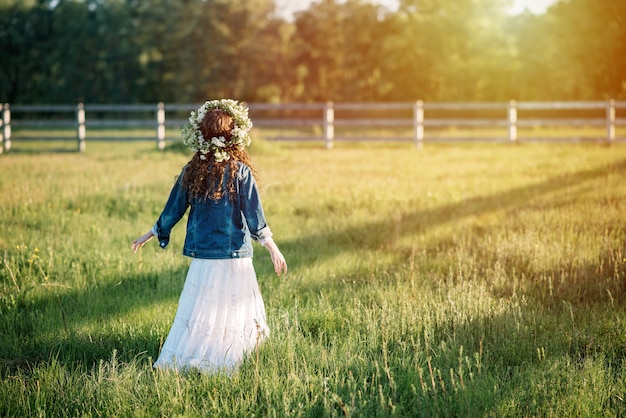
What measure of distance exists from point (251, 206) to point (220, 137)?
1.56ft

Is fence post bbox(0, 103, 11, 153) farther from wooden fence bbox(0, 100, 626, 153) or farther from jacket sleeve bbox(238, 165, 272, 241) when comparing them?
jacket sleeve bbox(238, 165, 272, 241)

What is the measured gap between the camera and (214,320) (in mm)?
4383

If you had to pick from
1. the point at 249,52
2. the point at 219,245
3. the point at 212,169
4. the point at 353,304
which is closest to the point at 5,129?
the point at 353,304

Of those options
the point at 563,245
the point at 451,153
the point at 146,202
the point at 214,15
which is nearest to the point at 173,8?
the point at 214,15

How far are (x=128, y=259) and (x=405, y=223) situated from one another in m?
3.57

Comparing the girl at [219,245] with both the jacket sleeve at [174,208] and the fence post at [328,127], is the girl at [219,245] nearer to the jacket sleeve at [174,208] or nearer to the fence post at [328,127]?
the jacket sleeve at [174,208]

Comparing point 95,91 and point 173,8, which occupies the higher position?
point 173,8

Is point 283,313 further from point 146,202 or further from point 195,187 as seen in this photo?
point 146,202

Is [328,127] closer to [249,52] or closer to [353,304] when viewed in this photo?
[353,304]

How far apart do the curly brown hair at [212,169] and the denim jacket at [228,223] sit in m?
0.03

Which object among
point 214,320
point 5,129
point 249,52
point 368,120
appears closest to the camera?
point 214,320

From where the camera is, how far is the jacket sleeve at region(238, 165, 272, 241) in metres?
4.42

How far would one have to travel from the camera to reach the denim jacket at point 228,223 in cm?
443

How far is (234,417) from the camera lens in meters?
3.68
